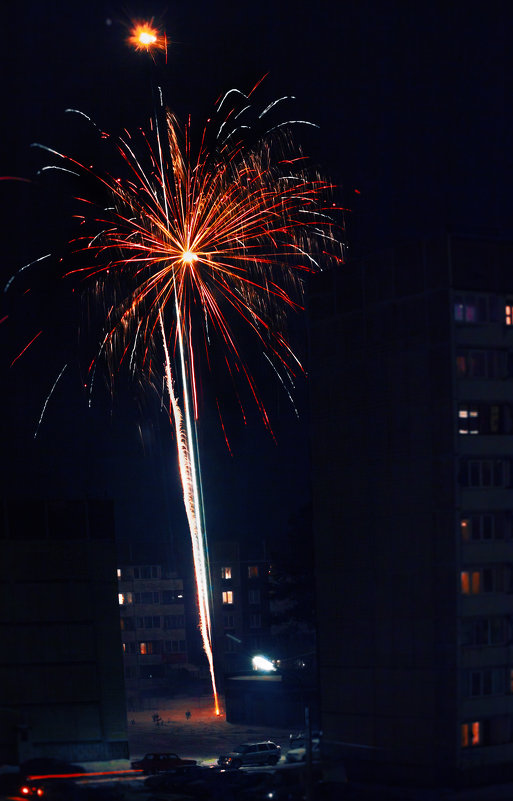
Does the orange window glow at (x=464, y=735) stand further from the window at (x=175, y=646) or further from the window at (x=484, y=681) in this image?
the window at (x=175, y=646)

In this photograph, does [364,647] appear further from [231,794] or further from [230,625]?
[230,625]

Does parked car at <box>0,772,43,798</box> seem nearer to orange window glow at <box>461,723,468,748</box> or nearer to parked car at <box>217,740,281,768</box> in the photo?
parked car at <box>217,740,281,768</box>

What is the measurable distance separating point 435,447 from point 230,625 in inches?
3620

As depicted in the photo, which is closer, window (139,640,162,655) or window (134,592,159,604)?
window (139,640,162,655)

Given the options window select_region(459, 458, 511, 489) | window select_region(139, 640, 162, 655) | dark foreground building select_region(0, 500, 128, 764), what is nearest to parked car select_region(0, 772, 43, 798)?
dark foreground building select_region(0, 500, 128, 764)

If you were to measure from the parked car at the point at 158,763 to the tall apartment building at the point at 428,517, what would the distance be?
35.7 ft

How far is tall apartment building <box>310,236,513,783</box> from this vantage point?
65938 mm

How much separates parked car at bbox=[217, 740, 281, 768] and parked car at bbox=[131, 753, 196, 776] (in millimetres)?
2246

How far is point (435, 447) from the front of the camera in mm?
66438

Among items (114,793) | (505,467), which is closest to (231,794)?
(114,793)

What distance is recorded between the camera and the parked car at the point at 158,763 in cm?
7331

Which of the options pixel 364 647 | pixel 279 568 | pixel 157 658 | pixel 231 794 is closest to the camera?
pixel 231 794

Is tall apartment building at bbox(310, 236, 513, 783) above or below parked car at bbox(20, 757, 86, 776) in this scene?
above

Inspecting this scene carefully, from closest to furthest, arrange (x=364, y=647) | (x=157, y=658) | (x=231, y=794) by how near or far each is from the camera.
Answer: (x=231, y=794) < (x=364, y=647) < (x=157, y=658)
